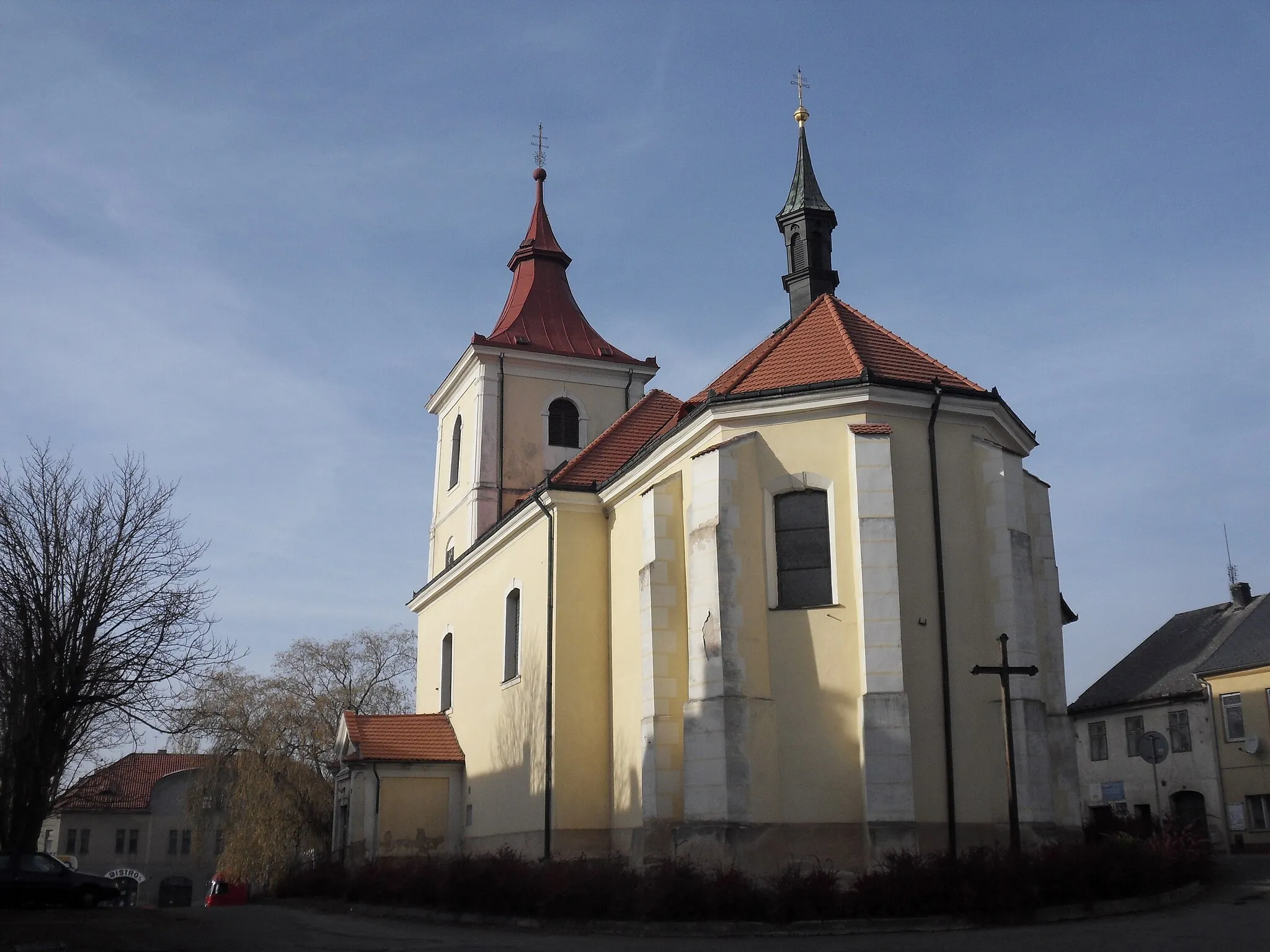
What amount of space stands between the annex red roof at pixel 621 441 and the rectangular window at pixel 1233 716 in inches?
671

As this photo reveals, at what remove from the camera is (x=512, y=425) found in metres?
31.2

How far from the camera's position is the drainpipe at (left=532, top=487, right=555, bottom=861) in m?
21.8

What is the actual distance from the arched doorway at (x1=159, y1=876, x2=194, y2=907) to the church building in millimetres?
38718

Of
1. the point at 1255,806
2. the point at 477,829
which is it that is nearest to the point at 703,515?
the point at 477,829

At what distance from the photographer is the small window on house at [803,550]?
1828 cm

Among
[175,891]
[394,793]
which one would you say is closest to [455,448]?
[394,793]

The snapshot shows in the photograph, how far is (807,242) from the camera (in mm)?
24750

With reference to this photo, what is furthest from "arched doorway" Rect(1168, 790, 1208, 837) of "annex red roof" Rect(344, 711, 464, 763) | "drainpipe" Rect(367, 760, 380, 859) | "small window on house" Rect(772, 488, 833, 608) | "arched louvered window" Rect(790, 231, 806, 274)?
"drainpipe" Rect(367, 760, 380, 859)

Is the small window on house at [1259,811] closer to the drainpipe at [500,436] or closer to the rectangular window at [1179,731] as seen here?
the rectangular window at [1179,731]

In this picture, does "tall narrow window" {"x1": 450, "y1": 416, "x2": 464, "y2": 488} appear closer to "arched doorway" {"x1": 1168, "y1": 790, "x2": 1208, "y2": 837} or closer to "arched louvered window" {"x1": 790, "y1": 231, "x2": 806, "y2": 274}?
"arched louvered window" {"x1": 790, "y1": 231, "x2": 806, "y2": 274}

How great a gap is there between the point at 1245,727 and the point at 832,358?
1938 cm

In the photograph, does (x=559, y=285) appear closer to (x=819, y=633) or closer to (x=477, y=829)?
(x=477, y=829)

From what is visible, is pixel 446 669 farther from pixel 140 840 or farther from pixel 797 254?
pixel 140 840

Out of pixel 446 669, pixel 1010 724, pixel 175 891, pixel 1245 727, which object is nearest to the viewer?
pixel 1010 724
